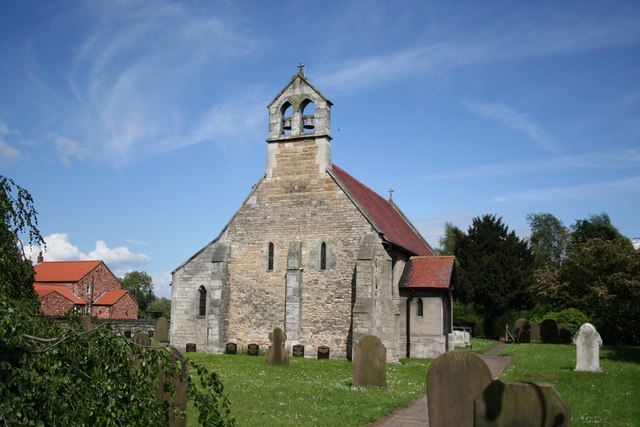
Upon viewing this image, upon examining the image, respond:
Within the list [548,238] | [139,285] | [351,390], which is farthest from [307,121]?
[139,285]

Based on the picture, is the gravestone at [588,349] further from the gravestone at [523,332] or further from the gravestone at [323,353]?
the gravestone at [523,332]

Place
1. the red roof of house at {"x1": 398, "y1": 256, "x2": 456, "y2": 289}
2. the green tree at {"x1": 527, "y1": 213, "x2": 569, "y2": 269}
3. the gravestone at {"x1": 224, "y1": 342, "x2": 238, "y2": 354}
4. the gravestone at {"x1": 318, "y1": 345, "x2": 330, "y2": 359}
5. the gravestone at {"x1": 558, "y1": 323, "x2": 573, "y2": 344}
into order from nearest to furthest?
the gravestone at {"x1": 318, "y1": 345, "x2": 330, "y2": 359} → the gravestone at {"x1": 224, "y1": 342, "x2": 238, "y2": 354} → the red roof of house at {"x1": 398, "y1": 256, "x2": 456, "y2": 289} → the gravestone at {"x1": 558, "y1": 323, "x2": 573, "y2": 344} → the green tree at {"x1": 527, "y1": 213, "x2": 569, "y2": 269}

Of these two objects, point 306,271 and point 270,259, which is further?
point 270,259

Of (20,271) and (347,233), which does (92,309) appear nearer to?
(347,233)

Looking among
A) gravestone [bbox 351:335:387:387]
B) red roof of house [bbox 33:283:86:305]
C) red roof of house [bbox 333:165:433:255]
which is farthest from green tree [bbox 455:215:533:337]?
red roof of house [bbox 33:283:86:305]

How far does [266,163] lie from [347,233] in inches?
202

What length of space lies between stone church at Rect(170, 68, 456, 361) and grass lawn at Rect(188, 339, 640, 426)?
2.42 m

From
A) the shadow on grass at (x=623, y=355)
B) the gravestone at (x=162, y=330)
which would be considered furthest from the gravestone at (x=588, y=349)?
the gravestone at (x=162, y=330)

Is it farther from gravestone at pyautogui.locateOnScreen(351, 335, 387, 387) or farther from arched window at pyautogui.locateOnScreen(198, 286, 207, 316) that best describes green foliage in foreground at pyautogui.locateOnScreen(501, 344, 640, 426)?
arched window at pyautogui.locateOnScreen(198, 286, 207, 316)

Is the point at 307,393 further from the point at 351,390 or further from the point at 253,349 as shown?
the point at 253,349

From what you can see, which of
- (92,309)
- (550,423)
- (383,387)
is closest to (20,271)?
(550,423)

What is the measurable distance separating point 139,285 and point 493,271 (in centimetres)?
7077

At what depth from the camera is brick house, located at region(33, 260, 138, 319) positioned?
2169 inches

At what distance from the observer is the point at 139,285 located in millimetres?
98375
